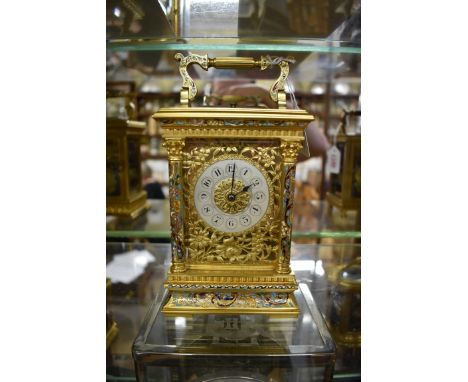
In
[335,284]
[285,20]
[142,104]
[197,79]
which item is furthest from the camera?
[142,104]

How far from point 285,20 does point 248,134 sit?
46cm

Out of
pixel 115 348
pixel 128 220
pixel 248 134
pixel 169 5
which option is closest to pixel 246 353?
pixel 115 348

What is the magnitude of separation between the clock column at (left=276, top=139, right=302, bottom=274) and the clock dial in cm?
5

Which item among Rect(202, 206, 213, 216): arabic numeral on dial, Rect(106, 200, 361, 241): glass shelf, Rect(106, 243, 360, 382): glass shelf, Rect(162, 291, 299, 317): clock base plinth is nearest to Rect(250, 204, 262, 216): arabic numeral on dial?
Rect(202, 206, 213, 216): arabic numeral on dial

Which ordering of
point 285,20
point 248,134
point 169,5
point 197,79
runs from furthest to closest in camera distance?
point 197,79, point 285,20, point 169,5, point 248,134

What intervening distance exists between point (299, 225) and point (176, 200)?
69 centimetres

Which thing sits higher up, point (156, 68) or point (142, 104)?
point (156, 68)

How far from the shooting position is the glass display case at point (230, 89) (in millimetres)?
977

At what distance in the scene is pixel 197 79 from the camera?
5.44 feet

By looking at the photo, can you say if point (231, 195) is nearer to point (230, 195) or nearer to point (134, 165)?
point (230, 195)

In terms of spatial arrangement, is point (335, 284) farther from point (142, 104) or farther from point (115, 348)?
point (142, 104)

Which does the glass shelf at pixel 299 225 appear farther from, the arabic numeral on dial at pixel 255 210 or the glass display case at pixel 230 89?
the arabic numeral on dial at pixel 255 210

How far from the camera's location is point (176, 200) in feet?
2.94

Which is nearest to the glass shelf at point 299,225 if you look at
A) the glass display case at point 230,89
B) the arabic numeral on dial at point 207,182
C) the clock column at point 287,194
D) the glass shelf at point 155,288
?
the glass display case at point 230,89
